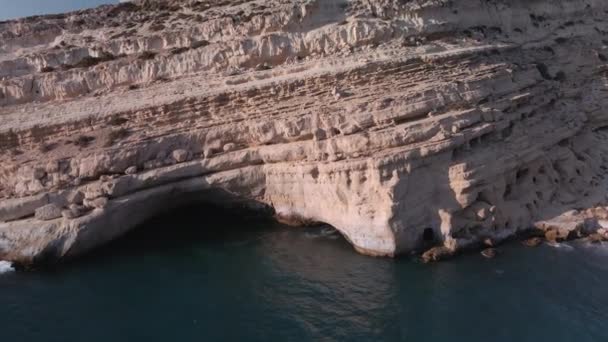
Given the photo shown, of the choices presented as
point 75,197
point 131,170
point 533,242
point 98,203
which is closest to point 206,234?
point 131,170

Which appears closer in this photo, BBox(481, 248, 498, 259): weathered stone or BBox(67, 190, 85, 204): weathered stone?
BBox(481, 248, 498, 259): weathered stone

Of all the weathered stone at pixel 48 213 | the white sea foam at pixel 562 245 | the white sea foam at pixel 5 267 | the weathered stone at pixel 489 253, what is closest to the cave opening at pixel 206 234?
the weathered stone at pixel 48 213

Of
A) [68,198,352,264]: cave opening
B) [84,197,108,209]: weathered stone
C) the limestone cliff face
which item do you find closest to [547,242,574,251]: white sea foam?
the limestone cliff face

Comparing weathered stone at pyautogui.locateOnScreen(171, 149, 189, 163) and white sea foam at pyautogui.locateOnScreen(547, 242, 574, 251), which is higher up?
weathered stone at pyautogui.locateOnScreen(171, 149, 189, 163)

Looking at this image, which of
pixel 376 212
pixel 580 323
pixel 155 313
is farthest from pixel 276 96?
pixel 580 323

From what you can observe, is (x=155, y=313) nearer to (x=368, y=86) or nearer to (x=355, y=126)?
(x=355, y=126)

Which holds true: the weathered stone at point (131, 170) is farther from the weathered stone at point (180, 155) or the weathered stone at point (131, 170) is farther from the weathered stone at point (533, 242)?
the weathered stone at point (533, 242)

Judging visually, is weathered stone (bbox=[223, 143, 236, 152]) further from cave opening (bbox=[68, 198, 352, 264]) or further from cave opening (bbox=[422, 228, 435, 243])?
cave opening (bbox=[422, 228, 435, 243])
